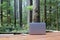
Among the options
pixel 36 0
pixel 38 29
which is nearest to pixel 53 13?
pixel 36 0

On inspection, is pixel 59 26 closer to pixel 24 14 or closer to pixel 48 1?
pixel 48 1

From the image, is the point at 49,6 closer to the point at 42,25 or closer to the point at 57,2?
the point at 57,2

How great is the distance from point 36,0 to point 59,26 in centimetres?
673

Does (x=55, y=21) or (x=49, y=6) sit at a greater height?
(x=49, y=6)

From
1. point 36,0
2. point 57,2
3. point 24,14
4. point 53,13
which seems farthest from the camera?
point 24,14

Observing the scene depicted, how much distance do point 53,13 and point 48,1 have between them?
4.38 ft

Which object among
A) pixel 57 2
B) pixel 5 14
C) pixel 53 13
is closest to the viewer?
pixel 57 2

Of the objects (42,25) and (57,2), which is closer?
(42,25)

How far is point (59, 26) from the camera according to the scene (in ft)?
52.3

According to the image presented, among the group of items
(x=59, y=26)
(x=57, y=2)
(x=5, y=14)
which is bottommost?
(x=59, y=26)

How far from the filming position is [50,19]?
16.0 metres

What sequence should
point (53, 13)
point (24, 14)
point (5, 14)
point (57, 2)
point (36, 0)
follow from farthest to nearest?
point (24, 14) → point (5, 14) → point (53, 13) → point (57, 2) → point (36, 0)

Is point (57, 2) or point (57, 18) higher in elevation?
point (57, 2)

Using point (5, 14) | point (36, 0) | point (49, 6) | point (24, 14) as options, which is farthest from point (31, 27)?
point (24, 14)
